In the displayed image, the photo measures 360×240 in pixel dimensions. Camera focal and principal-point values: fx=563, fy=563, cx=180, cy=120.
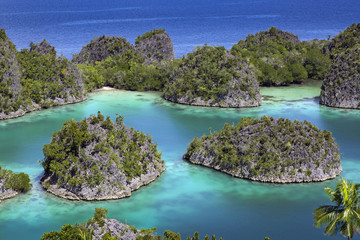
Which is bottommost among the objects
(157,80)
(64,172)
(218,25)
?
(64,172)

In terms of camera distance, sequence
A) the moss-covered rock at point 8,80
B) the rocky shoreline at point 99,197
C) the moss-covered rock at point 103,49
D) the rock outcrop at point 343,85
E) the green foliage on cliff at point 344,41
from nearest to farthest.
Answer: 1. the rocky shoreline at point 99,197
2. the moss-covered rock at point 8,80
3. the rock outcrop at point 343,85
4. the moss-covered rock at point 103,49
5. the green foliage on cliff at point 344,41

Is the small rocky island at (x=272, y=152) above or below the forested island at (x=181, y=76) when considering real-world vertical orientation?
below

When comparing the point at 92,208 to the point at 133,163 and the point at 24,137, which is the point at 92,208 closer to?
the point at 133,163

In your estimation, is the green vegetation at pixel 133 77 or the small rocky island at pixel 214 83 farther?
the green vegetation at pixel 133 77

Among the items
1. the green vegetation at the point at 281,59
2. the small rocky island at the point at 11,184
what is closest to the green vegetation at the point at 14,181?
the small rocky island at the point at 11,184

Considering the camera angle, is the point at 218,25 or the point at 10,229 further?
the point at 218,25

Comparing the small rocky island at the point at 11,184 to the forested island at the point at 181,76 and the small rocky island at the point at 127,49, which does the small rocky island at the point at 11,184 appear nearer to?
the forested island at the point at 181,76

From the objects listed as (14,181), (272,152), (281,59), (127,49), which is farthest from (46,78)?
(272,152)

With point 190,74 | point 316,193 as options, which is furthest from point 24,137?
point 316,193
